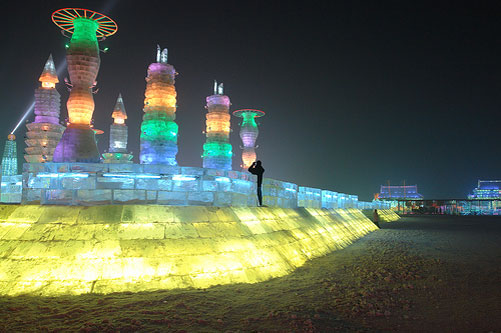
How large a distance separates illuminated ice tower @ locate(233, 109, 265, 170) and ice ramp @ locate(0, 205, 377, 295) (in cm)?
5881

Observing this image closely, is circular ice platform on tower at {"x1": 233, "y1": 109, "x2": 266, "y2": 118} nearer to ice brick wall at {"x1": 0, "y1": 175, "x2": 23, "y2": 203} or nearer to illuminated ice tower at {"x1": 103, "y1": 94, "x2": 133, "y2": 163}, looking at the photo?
illuminated ice tower at {"x1": 103, "y1": 94, "x2": 133, "y2": 163}

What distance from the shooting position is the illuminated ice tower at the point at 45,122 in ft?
154

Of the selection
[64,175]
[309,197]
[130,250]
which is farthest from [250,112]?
[130,250]

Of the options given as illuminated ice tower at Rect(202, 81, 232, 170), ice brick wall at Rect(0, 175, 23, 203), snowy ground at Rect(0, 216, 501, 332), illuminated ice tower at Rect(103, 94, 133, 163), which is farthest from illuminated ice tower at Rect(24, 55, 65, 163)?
snowy ground at Rect(0, 216, 501, 332)

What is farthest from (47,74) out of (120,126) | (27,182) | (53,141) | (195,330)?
(195,330)

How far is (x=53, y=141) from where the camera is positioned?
47.6m

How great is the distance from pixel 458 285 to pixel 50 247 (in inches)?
350

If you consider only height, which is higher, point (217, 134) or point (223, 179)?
point (217, 134)

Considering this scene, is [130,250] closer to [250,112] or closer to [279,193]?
[279,193]

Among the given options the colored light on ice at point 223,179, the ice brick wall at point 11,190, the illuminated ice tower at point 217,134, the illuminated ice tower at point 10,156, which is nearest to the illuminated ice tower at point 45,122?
the illuminated ice tower at point 10,156

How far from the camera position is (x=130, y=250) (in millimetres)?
8055

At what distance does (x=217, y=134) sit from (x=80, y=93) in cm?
3029

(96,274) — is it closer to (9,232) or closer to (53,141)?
Result: (9,232)

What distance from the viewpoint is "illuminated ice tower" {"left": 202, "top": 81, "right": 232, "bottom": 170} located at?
57281mm
